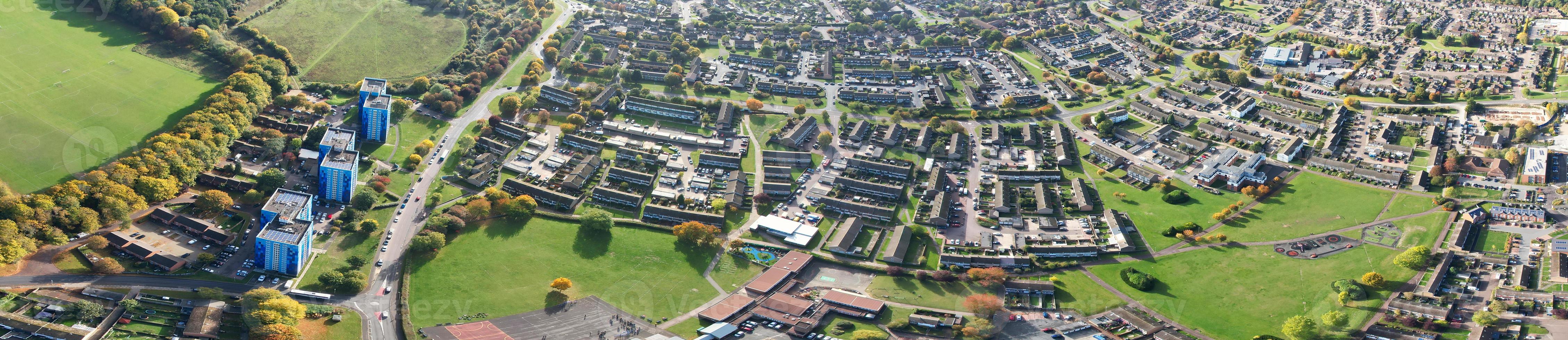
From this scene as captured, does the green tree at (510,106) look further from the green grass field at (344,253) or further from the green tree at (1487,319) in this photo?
the green tree at (1487,319)

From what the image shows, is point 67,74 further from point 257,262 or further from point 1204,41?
point 1204,41

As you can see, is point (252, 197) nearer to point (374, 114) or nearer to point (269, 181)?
point (269, 181)

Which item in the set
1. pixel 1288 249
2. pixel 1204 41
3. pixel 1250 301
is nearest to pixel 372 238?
pixel 1250 301

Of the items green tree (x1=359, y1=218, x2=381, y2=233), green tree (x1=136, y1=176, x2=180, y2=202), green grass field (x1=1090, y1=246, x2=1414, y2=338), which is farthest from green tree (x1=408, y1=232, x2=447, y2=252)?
green grass field (x1=1090, y1=246, x2=1414, y2=338)

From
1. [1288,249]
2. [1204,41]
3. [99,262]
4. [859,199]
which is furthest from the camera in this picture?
[1204,41]

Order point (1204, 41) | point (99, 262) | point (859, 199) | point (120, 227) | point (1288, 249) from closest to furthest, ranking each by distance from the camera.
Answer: point (99, 262), point (120, 227), point (1288, 249), point (859, 199), point (1204, 41)

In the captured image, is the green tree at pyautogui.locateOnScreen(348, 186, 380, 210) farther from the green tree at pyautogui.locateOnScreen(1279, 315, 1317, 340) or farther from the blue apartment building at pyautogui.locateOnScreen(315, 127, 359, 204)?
the green tree at pyautogui.locateOnScreen(1279, 315, 1317, 340)
